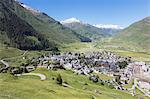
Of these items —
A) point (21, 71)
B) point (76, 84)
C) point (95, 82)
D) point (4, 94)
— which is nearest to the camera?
point (4, 94)

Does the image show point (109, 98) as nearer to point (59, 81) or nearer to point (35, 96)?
point (59, 81)

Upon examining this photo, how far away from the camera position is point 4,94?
73.8 m

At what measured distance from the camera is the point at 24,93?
80.8 meters

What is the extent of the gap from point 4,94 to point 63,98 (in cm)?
2031

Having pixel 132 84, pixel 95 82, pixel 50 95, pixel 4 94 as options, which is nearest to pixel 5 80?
pixel 50 95

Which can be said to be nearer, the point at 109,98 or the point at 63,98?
the point at 63,98

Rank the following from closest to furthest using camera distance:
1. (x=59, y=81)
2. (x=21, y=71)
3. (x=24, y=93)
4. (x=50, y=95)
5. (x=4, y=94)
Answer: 1. (x=4, y=94)
2. (x=24, y=93)
3. (x=50, y=95)
4. (x=59, y=81)
5. (x=21, y=71)

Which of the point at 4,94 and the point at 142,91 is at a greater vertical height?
the point at 4,94

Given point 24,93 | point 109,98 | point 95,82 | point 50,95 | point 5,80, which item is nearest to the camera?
point 24,93

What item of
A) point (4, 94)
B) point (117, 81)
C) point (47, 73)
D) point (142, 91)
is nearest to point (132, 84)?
point (117, 81)

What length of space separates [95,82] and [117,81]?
30.9m

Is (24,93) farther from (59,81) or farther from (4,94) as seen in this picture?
(59,81)

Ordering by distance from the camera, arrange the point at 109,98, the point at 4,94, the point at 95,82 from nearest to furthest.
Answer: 1. the point at 4,94
2. the point at 109,98
3. the point at 95,82

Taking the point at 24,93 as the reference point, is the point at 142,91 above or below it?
below
